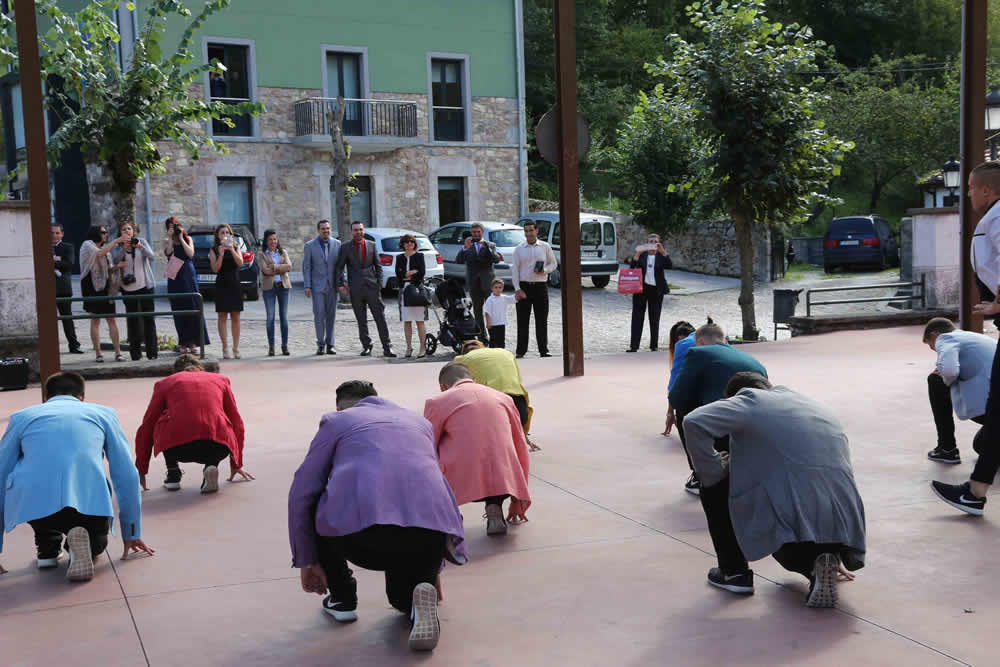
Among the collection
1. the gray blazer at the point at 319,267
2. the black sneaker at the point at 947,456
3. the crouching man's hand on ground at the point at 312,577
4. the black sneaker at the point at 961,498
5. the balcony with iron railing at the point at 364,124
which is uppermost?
the balcony with iron railing at the point at 364,124

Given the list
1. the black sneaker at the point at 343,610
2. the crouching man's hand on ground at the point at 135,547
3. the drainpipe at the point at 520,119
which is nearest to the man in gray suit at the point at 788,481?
the black sneaker at the point at 343,610

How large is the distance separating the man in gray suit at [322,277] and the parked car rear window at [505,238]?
9830mm

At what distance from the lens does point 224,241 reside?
1501 centimetres

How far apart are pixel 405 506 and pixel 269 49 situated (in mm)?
26888

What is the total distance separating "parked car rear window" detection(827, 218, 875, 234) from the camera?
104 ft

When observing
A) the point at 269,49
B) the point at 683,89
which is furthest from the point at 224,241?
the point at 269,49

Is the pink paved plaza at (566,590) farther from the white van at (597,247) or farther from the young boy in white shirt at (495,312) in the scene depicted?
the white van at (597,247)

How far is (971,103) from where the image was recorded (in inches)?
482

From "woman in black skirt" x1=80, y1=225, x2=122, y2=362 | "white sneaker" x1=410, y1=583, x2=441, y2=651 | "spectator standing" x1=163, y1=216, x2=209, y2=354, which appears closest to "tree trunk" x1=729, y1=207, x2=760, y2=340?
"spectator standing" x1=163, y1=216, x2=209, y2=354

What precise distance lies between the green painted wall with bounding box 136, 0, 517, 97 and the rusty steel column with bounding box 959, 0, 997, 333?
2065 cm

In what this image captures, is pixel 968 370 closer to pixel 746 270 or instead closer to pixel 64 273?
pixel 746 270

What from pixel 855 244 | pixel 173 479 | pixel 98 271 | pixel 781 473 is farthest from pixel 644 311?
pixel 855 244

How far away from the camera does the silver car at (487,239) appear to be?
24.9m

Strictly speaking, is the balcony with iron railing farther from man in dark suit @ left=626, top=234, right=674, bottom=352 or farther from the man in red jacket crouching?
the man in red jacket crouching
